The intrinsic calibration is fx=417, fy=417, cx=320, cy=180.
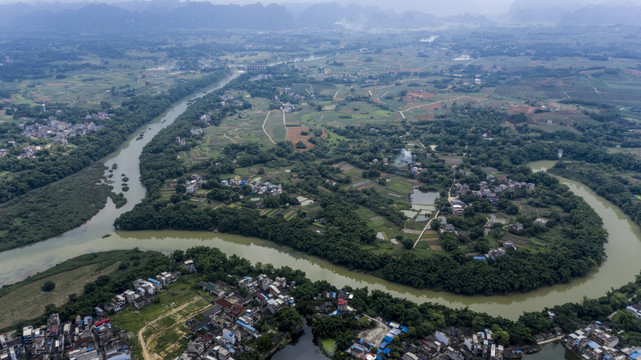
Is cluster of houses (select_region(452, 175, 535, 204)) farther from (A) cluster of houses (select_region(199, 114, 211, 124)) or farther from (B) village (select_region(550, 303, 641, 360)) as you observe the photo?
(A) cluster of houses (select_region(199, 114, 211, 124))

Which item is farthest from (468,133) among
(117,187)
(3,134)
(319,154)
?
(3,134)

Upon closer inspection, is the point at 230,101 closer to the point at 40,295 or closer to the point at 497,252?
the point at 40,295

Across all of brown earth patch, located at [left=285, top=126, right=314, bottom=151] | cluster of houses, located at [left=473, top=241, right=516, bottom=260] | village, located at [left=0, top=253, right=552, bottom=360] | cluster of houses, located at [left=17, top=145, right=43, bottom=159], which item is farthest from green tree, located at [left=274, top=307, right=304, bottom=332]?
cluster of houses, located at [left=17, top=145, right=43, bottom=159]

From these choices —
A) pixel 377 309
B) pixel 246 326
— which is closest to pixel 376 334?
pixel 377 309

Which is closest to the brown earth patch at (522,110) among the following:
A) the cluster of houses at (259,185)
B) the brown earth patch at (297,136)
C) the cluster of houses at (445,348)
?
the brown earth patch at (297,136)

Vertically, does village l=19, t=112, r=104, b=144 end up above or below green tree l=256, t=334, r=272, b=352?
above

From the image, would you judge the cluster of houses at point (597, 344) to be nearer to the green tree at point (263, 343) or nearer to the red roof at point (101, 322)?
the green tree at point (263, 343)

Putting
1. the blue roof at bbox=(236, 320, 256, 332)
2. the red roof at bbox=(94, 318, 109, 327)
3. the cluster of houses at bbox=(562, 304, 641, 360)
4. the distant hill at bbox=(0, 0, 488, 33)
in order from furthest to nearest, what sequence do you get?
the distant hill at bbox=(0, 0, 488, 33), the red roof at bbox=(94, 318, 109, 327), the blue roof at bbox=(236, 320, 256, 332), the cluster of houses at bbox=(562, 304, 641, 360)
